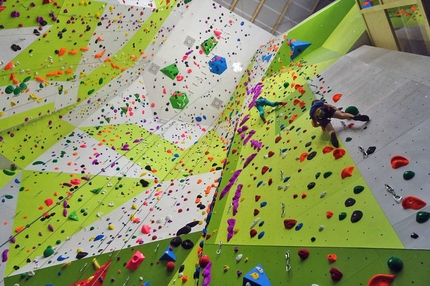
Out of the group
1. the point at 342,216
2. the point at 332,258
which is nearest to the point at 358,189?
the point at 342,216

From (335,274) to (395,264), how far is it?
438mm

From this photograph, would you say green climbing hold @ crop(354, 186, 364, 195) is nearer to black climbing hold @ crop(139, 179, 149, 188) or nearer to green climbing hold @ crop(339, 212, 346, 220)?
green climbing hold @ crop(339, 212, 346, 220)

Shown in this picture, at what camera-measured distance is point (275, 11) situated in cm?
980

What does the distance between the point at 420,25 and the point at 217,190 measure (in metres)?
3.21

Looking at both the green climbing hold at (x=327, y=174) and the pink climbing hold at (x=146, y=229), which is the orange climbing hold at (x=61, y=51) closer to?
the pink climbing hold at (x=146, y=229)

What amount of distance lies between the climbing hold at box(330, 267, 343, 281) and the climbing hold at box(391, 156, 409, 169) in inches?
36.8

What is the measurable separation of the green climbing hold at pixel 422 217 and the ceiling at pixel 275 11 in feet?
26.3

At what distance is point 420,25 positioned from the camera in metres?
4.06

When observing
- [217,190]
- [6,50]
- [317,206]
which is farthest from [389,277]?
[6,50]

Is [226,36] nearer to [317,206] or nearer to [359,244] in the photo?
[317,206]

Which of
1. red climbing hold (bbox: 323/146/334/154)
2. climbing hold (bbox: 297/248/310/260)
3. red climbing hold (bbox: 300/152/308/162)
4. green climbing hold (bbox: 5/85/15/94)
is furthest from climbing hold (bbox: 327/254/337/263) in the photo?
green climbing hold (bbox: 5/85/15/94)

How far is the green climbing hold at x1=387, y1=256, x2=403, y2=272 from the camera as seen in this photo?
2310 mm

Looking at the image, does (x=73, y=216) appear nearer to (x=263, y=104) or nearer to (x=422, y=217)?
(x=263, y=104)

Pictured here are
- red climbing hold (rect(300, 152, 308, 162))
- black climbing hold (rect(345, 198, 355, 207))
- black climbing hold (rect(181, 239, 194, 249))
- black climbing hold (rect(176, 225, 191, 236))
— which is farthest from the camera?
black climbing hold (rect(176, 225, 191, 236))
